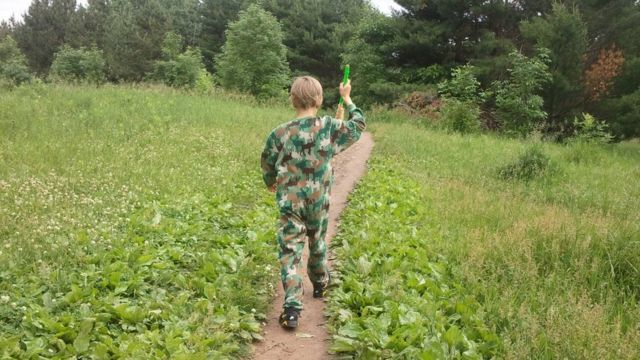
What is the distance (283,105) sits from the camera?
24469 millimetres

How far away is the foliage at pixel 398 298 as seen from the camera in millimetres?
4273

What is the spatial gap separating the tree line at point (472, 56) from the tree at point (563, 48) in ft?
0.15

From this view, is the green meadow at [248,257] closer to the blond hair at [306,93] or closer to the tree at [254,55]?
the blond hair at [306,93]

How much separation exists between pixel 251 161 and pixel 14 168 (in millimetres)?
4792

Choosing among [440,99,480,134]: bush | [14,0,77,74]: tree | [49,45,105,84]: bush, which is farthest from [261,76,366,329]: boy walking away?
[14,0,77,74]: tree

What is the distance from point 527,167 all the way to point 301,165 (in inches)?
343

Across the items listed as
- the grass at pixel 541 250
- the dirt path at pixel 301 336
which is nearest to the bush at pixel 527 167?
the grass at pixel 541 250

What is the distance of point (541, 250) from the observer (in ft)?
21.1

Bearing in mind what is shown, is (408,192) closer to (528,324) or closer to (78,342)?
(528,324)

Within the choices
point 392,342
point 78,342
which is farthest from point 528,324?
point 78,342

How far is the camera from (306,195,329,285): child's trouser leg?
4824 millimetres

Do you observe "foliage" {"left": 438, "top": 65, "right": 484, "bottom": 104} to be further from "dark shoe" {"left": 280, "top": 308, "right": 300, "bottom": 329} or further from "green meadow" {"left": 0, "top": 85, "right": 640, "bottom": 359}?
"dark shoe" {"left": 280, "top": 308, "right": 300, "bottom": 329}

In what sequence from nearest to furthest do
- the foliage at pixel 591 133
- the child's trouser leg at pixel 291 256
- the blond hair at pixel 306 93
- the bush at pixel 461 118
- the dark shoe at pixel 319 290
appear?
the blond hair at pixel 306 93 → the child's trouser leg at pixel 291 256 → the dark shoe at pixel 319 290 → the foliage at pixel 591 133 → the bush at pixel 461 118

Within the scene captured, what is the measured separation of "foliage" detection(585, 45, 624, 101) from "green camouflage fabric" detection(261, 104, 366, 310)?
21.8 m
